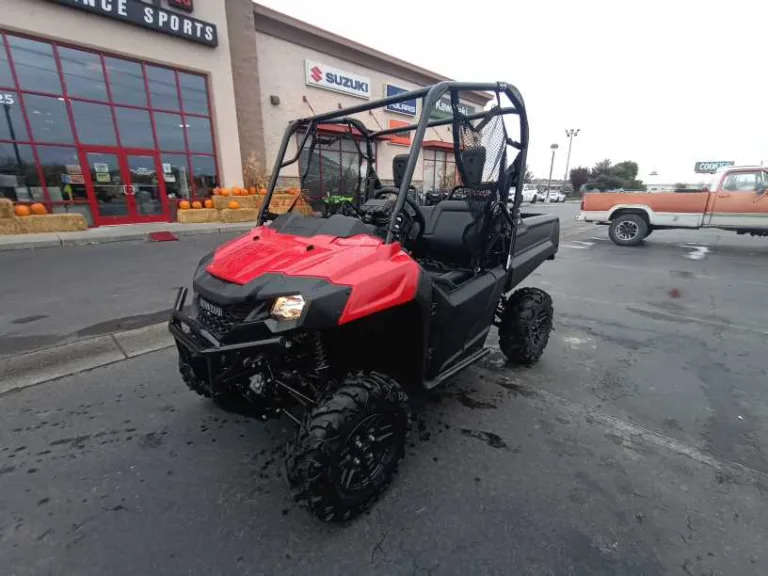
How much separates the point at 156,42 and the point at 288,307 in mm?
12783

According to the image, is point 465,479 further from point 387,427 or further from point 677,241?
point 677,241

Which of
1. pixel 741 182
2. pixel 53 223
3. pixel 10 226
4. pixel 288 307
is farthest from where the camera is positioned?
pixel 741 182

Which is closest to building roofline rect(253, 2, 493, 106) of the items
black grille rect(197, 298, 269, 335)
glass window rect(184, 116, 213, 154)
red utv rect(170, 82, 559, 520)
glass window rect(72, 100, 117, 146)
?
glass window rect(184, 116, 213, 154)

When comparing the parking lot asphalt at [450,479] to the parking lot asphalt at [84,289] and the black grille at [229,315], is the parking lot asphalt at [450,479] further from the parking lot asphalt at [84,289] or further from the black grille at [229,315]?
the parking lot asphalt at [84,289]

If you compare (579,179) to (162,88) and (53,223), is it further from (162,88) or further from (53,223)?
(53,223)

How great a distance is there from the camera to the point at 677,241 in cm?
1110

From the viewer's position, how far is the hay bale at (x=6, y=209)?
8398 millimetres

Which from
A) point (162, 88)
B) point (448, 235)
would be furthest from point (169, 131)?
point (448, 235)

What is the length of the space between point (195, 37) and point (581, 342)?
514 inches

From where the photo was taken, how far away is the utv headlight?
1.64 meters

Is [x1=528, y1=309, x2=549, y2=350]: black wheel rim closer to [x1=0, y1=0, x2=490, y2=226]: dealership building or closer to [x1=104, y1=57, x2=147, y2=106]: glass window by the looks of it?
[x1=0, y1=0, x2=490, y2=226]: dealership building

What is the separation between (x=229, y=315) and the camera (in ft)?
5.99

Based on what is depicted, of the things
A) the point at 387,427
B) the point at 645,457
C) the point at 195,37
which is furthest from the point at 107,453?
the point at 195,37

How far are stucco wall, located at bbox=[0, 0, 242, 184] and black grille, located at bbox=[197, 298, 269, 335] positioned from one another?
12.1 meters
